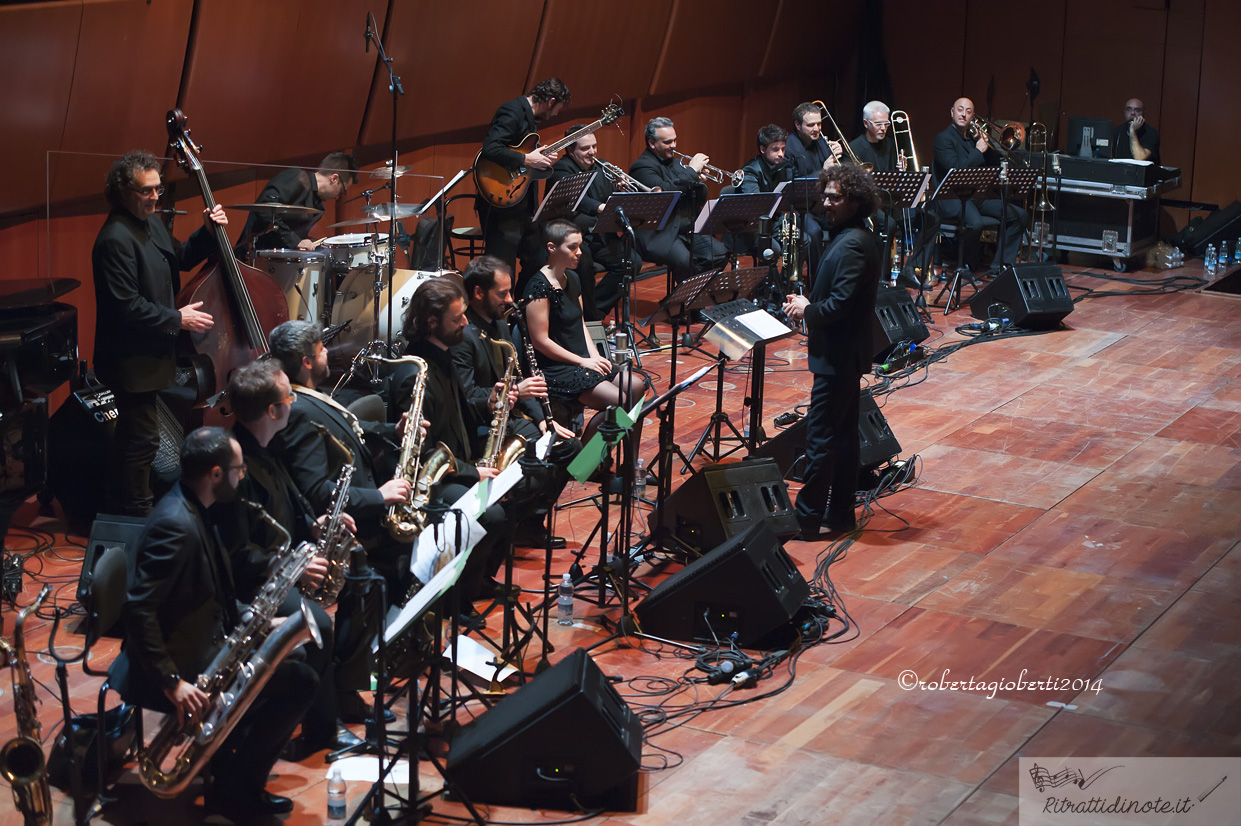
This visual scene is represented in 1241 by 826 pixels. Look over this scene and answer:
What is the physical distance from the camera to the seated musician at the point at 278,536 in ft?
13.0

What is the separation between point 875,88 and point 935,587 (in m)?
10.0

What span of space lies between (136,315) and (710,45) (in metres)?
7.77

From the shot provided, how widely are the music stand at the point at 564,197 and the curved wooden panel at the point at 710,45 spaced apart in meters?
3.63

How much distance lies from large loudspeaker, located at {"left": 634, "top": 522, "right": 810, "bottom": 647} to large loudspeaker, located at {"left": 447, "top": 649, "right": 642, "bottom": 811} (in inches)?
43.5

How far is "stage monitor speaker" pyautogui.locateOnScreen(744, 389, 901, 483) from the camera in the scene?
671 cm

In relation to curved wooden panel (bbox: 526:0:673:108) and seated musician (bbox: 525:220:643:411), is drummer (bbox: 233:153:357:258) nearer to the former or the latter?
seated musician (bbox: 525:220:643:411)

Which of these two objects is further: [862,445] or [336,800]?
[862,445]

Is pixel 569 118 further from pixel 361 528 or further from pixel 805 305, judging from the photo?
pixel 361 528

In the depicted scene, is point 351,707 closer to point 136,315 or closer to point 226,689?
point 226,689

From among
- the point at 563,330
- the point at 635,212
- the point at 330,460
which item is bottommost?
the point at 330,460

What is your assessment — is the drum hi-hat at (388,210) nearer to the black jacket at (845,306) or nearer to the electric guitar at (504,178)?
the electric guitar at (504,178)

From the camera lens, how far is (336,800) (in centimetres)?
385

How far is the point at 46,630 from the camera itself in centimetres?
520

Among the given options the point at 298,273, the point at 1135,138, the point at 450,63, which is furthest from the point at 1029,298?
the point at 298,273
